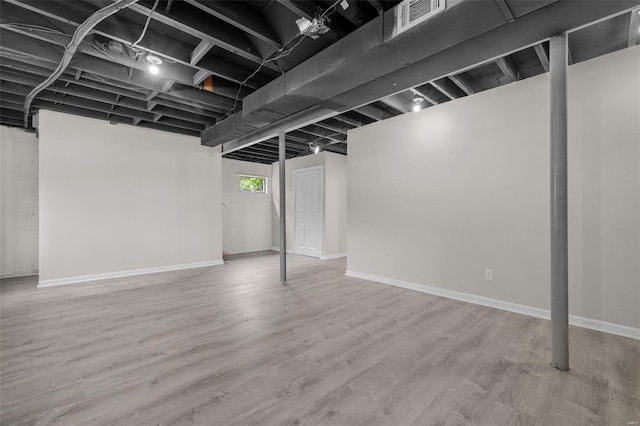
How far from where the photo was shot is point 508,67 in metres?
3.27

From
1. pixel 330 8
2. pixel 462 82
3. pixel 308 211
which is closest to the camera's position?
pixel 330 8

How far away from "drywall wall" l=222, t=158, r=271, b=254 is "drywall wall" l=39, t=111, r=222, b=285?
1524 mm

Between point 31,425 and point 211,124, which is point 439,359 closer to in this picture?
point 31,425

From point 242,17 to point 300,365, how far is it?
9.89 feet

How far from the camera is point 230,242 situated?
795 centimetres

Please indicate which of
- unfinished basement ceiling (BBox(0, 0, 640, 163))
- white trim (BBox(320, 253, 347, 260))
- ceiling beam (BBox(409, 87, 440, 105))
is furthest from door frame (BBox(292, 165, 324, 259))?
ceiling beam (BBox(409, 87, 440, 105))

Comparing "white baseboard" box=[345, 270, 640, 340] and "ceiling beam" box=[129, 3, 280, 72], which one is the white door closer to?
"white baseboard" box=[345, 270, 640, 340]

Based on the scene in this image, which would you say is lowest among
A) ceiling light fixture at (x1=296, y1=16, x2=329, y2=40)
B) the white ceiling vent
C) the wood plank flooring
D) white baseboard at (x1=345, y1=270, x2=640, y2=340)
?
the wood plank flooring

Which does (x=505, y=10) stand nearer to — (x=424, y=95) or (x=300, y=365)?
(x=424, y=95)

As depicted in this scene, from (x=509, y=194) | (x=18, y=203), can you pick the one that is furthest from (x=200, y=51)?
(x=18, y=203)

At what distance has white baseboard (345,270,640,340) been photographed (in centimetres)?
262

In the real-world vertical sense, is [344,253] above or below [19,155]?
below

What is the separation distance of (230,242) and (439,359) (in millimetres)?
6767

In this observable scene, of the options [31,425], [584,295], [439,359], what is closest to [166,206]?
[31,425]
